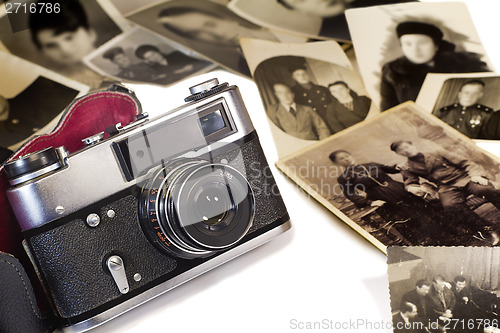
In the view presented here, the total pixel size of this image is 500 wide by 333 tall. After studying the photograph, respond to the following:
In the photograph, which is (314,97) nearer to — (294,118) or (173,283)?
(294,118)

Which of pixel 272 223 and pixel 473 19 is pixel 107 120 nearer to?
pixel 272 223

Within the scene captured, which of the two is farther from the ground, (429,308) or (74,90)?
(74,90)

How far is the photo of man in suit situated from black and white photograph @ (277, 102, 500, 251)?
3cm

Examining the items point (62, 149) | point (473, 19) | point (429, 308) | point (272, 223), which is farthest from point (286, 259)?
point (473, 19)

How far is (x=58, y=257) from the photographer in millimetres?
527

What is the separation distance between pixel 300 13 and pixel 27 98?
46 cm

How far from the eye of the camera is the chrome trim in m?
0.54

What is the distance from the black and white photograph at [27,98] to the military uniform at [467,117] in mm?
539

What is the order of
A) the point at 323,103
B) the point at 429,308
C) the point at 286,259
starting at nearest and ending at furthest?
the point at 429,308
the point at 286,259
the point at 323,103

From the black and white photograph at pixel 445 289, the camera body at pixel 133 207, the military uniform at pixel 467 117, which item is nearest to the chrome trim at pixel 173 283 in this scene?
the camera body at pixel 133 207

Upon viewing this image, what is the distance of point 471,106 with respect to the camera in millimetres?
760

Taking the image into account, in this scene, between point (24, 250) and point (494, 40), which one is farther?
point (494, 40)

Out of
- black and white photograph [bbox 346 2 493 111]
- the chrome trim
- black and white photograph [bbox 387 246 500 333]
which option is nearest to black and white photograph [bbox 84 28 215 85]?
black and white photograph [bbox 346 2 493 111]

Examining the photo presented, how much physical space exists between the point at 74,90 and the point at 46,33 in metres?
0.10
